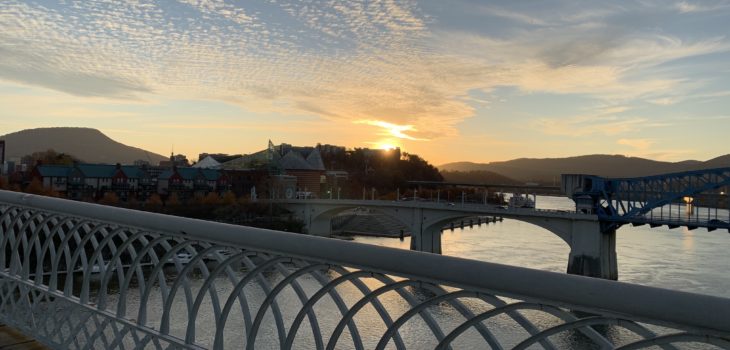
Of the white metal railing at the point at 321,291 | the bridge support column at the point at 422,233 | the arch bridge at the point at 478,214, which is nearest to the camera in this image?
the white metal railing at the point at 321,291

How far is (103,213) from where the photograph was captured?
2105 mm

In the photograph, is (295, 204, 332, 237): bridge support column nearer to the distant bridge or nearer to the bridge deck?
the distant bridge

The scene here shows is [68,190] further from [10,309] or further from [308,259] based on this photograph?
[308,259]

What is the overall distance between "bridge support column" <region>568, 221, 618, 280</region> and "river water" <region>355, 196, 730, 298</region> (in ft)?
2.08

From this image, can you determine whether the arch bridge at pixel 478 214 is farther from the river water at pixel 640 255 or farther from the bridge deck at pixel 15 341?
the bridge deck at pixel 15 341

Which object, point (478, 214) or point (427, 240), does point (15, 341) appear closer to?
point (478, 214)

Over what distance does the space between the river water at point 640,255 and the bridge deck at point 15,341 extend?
1251 centimetres

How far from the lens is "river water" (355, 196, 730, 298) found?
19.8 metres

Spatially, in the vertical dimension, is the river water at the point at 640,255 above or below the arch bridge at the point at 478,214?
below

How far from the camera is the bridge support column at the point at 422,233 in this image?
2762 cm

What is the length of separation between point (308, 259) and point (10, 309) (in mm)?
2308

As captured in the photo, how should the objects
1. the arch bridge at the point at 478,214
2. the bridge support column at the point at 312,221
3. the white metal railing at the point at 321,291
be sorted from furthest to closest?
the bridge support column at the point at 312,221 → the arch bridge at the point at 478,214 → the white metal railing at the point at 321,291

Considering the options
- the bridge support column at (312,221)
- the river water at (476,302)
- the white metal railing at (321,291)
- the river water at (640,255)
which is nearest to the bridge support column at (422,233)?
the river water at (640,255)

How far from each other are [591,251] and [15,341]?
22.8 m
